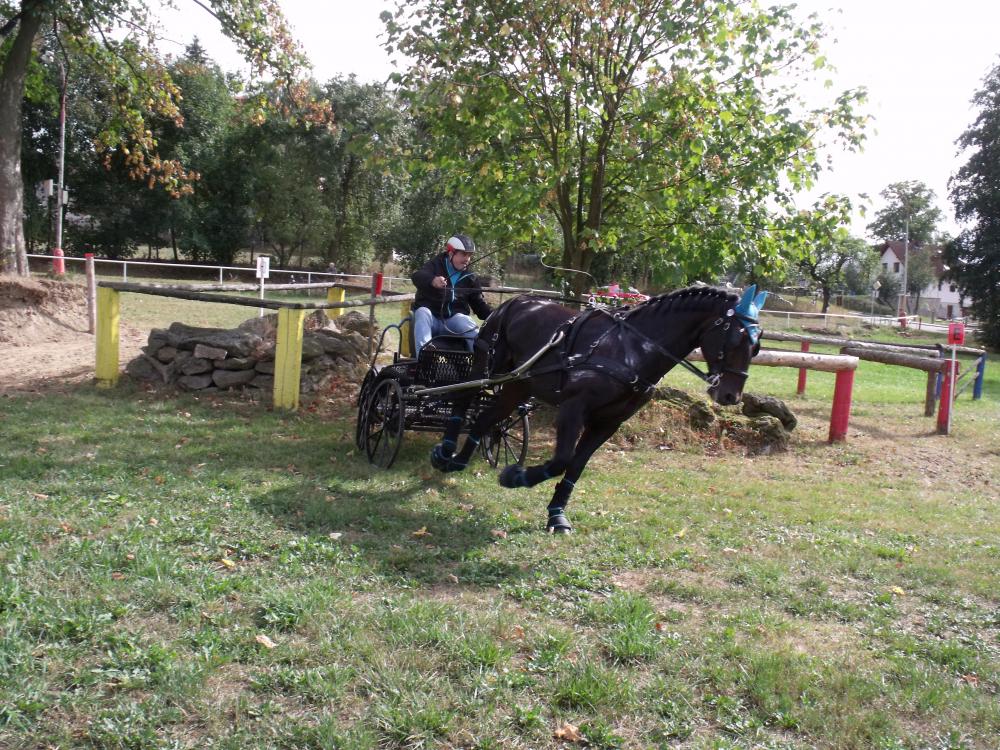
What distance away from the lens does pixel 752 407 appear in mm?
Result: 10430

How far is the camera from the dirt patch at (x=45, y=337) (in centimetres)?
1076

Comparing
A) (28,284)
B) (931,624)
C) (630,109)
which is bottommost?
(931,624)

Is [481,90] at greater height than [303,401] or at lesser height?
greater

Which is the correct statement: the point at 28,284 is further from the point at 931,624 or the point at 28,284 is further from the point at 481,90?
the point at 931,624

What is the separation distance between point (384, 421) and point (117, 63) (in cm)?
1223

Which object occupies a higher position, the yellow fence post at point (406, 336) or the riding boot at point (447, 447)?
the yellow fence post at point (406, 336)

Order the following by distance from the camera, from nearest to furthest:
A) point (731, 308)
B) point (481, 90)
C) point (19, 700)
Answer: point (19, 700) < point (731, 308) < point (481, 90)

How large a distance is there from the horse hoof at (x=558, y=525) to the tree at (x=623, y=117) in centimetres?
450

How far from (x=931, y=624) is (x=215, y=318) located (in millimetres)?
17309

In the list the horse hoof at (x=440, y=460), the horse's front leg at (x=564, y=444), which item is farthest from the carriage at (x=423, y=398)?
the horse's front leg at (x=564, y=444)

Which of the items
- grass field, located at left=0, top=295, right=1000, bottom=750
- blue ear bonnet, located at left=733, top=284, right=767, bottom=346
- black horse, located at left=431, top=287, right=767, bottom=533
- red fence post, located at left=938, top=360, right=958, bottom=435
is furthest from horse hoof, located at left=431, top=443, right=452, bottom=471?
red fence post, located at left=938, top=360, right=958, bottom=435

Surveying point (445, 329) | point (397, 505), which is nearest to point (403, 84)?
point (445, 329)

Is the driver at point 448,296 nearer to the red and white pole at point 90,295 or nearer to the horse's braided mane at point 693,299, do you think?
the horse's braided mane at point 693,299

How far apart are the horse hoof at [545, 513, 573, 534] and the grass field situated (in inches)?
4.5
